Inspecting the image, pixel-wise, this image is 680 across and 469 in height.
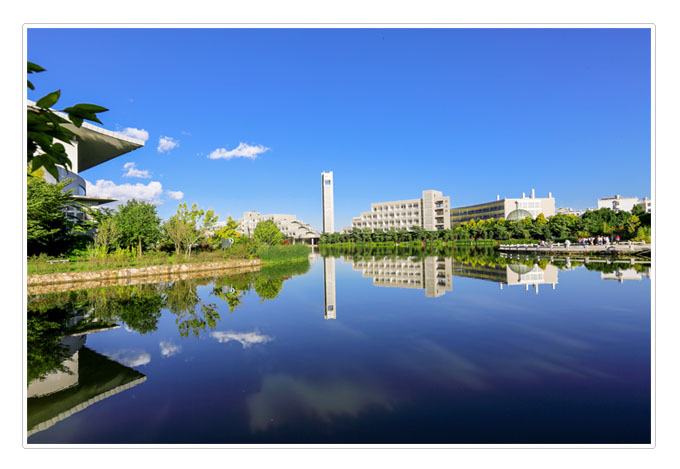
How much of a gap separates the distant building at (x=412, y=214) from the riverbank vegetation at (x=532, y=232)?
40.5 ft

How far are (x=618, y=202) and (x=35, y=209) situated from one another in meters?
127

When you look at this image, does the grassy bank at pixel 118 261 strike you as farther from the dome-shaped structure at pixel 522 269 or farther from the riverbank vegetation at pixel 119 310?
the dome-shaped structure at pixel 522 269

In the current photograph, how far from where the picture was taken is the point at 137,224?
25.2 meters

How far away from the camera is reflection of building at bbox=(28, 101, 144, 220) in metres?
27.0

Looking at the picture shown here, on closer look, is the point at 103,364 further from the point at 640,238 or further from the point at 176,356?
the point at 640,238

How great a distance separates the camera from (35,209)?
17.2 metres

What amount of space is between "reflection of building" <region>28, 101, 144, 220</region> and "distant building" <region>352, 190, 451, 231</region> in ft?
211

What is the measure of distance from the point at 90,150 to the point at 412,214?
245 ft

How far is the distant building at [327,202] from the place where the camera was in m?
102

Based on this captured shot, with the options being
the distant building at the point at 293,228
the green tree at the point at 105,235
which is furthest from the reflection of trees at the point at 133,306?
the distant building at the point at 293,228

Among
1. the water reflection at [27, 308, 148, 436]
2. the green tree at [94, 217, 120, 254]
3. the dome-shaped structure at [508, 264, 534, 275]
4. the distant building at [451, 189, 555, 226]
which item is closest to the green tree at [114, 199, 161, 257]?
the green tree at [94, 217, 120, 254]

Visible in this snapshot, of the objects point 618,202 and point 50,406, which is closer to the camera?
point 50,406

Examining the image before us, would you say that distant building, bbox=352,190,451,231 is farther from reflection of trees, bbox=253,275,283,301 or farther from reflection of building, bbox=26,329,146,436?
reflection of building, bbox=26,329,146,436
